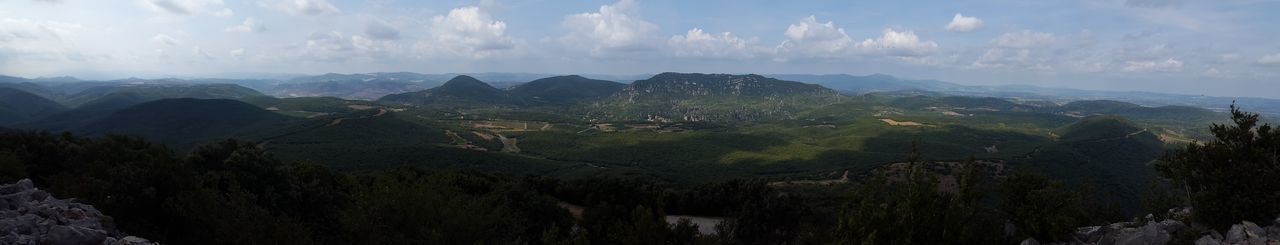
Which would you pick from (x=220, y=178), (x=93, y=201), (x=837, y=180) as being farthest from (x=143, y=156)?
(x=837, y=180)

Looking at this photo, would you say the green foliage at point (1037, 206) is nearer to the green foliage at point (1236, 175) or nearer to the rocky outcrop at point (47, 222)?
the green foliage at point (1236, 175)

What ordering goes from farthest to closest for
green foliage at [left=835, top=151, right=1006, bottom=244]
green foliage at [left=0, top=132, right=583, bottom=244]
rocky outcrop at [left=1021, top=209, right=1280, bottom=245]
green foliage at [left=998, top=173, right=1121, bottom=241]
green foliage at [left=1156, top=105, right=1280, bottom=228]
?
green foliage at [left=0, top=132, right=583, bottom=244], green foliage at [left=998, top=173, right=1121, bottom=241], green foliage at [left=1156, top=105, right=1280, bottom=228], rocky outcrop at [left=1021, top=209, right=1280, bottom=245], green foliage at [left=835, top=151, right=1006, bottom=244]

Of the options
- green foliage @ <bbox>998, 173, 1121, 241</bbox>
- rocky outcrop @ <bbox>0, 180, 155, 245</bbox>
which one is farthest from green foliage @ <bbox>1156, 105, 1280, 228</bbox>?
rocky outcrop @ <bbox>0, 180, 155, 245</bbox>

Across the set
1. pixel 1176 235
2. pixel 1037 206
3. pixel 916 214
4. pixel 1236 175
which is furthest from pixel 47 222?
pixel 1236 175

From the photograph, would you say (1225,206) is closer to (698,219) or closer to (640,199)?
(698,219)

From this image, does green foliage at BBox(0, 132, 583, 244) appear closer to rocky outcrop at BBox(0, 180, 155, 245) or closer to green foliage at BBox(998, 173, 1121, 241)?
rocky outcrop at BBox(0, 180, 155, 245)

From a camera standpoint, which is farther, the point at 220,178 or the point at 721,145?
the point at 721,145
